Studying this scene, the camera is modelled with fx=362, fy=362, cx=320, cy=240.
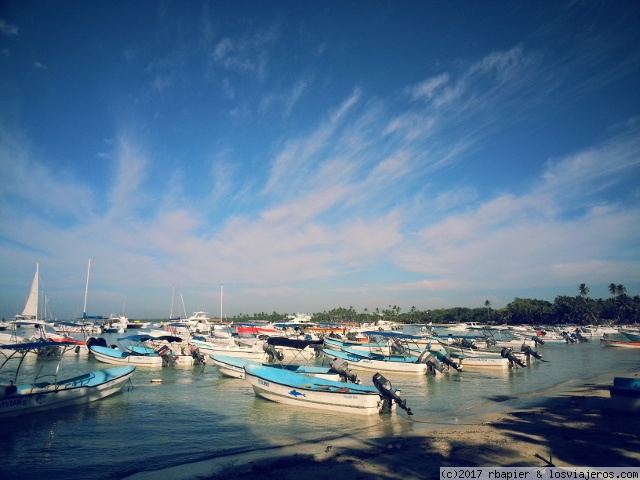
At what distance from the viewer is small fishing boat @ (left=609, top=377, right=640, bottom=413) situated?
51.6 ft

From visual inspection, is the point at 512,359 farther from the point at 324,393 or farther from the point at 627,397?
the point at 324,393

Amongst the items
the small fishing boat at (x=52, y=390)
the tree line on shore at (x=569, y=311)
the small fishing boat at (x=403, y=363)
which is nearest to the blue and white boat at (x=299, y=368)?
the small fishing boat at (x=403, y=363)

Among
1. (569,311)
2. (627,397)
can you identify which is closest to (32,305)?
(627,397)

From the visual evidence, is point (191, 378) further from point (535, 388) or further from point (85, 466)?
point (535, 388)

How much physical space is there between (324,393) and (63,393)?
12787 mm

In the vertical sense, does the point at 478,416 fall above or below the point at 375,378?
below

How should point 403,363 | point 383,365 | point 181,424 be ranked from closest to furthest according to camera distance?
point 181,424, point 403,363, point 383,365

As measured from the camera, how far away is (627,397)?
52.1 feet

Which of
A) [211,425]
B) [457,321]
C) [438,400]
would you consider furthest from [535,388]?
[457,321]

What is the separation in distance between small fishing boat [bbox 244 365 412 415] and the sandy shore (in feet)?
5.74

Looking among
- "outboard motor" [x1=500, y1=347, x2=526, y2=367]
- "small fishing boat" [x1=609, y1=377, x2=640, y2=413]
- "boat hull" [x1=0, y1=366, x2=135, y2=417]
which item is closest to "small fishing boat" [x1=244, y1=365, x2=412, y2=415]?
"boat hull" [x1=0, y1=366, x2=135, y2=417]

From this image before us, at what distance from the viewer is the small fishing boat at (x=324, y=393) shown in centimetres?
1731

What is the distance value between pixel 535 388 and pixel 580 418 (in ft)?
32.7

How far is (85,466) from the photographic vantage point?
38.7 feet
